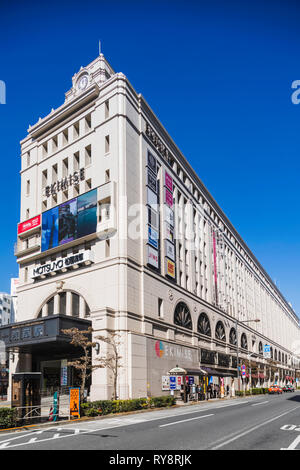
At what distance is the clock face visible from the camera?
48.7m

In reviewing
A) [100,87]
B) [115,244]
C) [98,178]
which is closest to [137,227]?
[115,244]

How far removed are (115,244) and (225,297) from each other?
3787 centimetres

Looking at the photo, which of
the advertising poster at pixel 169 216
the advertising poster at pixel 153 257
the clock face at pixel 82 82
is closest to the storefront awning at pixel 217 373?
the advertising poster at pixel 153 257

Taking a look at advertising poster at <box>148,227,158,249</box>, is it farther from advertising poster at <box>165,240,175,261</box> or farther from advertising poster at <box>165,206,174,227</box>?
advertising poster at <box>165,206,174,227</box>

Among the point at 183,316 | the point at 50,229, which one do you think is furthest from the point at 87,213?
the point at 183,316

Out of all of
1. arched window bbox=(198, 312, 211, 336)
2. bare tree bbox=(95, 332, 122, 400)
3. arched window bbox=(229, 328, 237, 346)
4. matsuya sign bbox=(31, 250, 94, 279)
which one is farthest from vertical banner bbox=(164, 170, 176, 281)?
arched window bbox=(229, 328, 237, 346)

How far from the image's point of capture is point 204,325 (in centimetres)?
5856

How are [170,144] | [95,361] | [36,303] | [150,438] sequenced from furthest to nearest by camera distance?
[170,144], [36,303], [95,361], [150,438]

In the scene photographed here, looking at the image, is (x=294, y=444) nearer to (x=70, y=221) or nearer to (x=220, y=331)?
(x=70, y=221)

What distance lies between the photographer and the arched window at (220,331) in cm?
6483

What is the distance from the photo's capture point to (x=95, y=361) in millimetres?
35062

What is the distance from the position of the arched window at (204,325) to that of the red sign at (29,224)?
81.9ft

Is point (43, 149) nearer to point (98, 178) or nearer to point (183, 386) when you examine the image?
point (98, 178)

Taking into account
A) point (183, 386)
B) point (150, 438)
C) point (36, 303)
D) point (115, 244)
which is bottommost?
point (183, 386)
